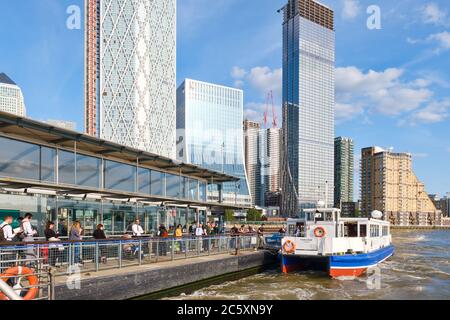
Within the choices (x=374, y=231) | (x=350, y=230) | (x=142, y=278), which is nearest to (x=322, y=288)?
(x=350, y=230)

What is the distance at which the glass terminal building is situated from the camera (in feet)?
53.8

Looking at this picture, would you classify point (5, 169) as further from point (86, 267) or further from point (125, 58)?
point (125, 58)

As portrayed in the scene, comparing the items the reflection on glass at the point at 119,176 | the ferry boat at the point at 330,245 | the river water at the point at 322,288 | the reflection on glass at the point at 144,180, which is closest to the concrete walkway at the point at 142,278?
the river water at the point at 322,288

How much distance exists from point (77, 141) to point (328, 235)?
48.2 feet

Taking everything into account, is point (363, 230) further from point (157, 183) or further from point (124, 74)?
point (124, 74)

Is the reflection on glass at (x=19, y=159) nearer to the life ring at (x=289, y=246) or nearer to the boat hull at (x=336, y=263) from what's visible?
the life ring at (x=289, y=246)

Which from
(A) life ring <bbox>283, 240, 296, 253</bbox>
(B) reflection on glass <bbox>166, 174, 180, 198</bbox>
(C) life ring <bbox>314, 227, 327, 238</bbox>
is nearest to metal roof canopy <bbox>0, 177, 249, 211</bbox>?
(B) reflection on glass <bbox>166, 174, 180, 198</bbox>

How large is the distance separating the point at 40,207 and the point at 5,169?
84.1 inches

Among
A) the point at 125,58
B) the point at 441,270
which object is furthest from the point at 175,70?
the point at 441,270

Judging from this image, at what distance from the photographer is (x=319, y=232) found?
78.2 feet

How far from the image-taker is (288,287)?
20.4 metres

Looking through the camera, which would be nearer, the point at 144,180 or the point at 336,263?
the point at 336,263

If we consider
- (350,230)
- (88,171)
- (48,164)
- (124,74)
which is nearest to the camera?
(48,164)

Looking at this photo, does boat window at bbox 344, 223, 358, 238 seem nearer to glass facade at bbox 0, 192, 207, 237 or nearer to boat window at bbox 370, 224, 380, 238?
boat window at bbox 370, 224, 380, 238
